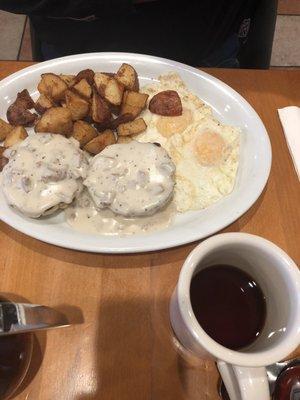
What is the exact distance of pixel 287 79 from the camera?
137 cm

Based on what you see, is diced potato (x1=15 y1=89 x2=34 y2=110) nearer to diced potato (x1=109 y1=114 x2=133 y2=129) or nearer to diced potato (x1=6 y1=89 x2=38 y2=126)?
diced potato (x1=6 y1=89 x2=38 y2=126)

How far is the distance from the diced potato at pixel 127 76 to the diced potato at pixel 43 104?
23cm

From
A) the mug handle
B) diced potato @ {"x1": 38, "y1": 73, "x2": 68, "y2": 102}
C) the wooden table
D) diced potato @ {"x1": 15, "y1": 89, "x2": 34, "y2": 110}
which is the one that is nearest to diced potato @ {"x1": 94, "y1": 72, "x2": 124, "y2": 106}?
diced potato @ {"x1": 38, "y1": 73, "x2": 68, "y2": 102}

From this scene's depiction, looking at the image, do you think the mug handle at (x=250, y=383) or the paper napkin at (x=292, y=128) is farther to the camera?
the paper napkin at (x=292, y=128)

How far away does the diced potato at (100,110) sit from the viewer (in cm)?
119

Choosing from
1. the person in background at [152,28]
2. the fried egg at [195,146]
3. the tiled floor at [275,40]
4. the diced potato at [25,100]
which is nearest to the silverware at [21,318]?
the fried egg at [195,146]

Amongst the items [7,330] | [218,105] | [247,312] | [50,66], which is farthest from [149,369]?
[50,66]

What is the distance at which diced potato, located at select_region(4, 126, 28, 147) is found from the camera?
116cm

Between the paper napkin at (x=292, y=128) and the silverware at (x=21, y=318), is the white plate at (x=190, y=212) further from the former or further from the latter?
the silverware at (x=21, y=318)

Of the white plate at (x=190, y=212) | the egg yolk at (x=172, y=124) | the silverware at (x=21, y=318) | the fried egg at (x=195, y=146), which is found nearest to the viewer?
the silverware at (x=21, y=318)

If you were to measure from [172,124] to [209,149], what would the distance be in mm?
150

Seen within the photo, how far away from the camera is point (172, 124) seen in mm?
1249

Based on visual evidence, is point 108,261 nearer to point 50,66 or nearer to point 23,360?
point 23,360

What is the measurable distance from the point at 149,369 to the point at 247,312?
273 millimetres
